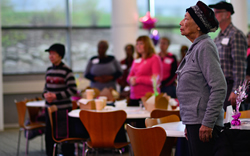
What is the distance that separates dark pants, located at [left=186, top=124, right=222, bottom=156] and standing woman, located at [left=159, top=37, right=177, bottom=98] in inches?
184

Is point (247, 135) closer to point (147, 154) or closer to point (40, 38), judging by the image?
point (147, 154)

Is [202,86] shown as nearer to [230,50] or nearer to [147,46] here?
[230,50]

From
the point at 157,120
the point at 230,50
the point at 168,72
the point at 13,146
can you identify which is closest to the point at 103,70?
the point at 168,72

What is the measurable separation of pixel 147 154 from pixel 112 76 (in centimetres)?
397

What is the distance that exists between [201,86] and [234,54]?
1.70m

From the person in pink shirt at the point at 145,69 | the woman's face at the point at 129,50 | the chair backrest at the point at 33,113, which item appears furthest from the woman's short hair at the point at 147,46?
the chair backrest at the point at 33,113

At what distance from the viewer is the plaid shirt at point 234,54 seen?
3.85 m

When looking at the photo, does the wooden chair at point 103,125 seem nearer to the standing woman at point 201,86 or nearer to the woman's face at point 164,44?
the standing woman at point 201,86

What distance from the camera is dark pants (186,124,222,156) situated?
233 cm

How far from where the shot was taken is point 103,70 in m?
6.70

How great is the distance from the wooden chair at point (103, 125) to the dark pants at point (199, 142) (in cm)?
153

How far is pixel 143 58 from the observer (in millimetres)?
5496

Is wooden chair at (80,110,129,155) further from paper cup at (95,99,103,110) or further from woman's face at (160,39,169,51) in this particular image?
woman's face at (160,39,169,51)

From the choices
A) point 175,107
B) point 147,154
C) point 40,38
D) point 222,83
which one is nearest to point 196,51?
point 222,83
